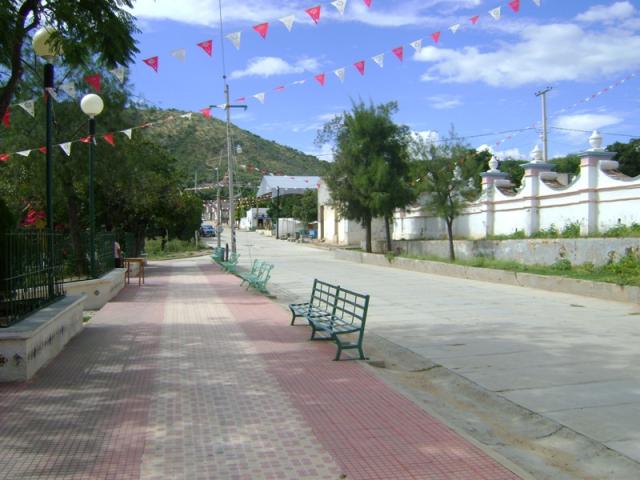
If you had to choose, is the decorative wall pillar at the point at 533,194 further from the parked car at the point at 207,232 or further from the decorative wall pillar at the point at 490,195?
the parked car at the point at 207,232

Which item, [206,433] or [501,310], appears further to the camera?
[501,310]

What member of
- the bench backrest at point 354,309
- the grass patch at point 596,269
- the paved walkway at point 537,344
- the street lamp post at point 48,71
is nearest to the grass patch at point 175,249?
the grass patch at point 596,269

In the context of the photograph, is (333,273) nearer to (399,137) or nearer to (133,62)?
(399,137)

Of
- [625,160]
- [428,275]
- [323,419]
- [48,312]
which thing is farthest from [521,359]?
[625,160]

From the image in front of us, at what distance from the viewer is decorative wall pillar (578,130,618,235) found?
18047 mm

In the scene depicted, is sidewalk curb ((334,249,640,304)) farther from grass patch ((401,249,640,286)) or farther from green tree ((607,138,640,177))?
green tree ((607,138,640,177))

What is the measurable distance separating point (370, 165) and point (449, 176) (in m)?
8.82

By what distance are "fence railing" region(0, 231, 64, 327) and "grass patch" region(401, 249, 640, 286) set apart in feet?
38.3

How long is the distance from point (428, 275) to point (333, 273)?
3.92 m

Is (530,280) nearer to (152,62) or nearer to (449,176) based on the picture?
(449,176)

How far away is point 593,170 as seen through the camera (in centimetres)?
1825

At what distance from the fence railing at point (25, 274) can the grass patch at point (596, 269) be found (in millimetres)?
11689

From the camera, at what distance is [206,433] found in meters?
5.02

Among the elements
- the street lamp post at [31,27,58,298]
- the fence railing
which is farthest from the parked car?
the fence railing
